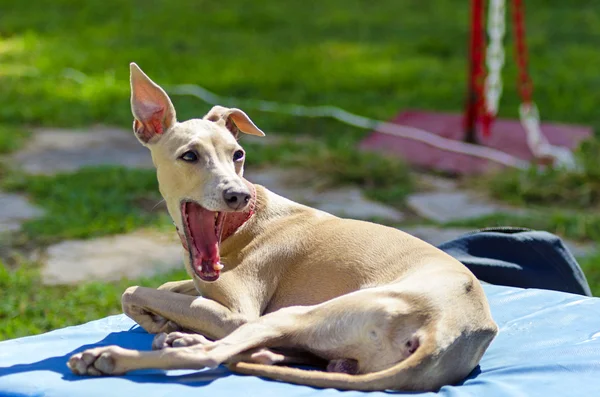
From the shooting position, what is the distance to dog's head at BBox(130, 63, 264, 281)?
3.21 m

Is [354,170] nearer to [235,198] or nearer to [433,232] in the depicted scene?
[433,232]

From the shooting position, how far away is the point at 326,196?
682 cm

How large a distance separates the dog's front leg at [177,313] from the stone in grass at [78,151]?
147 inches

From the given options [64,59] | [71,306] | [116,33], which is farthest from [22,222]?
[116,33]

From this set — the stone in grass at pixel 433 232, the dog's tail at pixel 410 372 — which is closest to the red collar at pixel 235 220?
the dog's tail at pixel 410 372

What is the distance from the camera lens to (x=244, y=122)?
3.62 m

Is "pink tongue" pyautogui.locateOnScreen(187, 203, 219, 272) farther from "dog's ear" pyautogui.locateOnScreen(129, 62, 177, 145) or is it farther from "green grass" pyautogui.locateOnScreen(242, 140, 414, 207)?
"green grass" pyautogui.locateOnScreen(242, 140, 414, 207)

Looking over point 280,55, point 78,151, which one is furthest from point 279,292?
point 280,55

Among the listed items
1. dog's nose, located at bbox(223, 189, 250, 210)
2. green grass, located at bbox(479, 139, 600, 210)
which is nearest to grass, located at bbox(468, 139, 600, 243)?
green grass, located at bbox(479, 139, 600, 210)

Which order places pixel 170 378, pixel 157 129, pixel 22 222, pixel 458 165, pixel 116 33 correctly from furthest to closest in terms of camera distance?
pixel 116 33 → pixel 458 165 → pixel 22 222 → pixel 157 129 → pixel 170 378

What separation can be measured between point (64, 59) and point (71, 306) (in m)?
6.24

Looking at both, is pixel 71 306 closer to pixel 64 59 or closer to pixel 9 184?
pixel 9 184

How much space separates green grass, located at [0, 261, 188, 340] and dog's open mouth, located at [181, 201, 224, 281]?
158cm

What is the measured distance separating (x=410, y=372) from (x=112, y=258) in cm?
298
